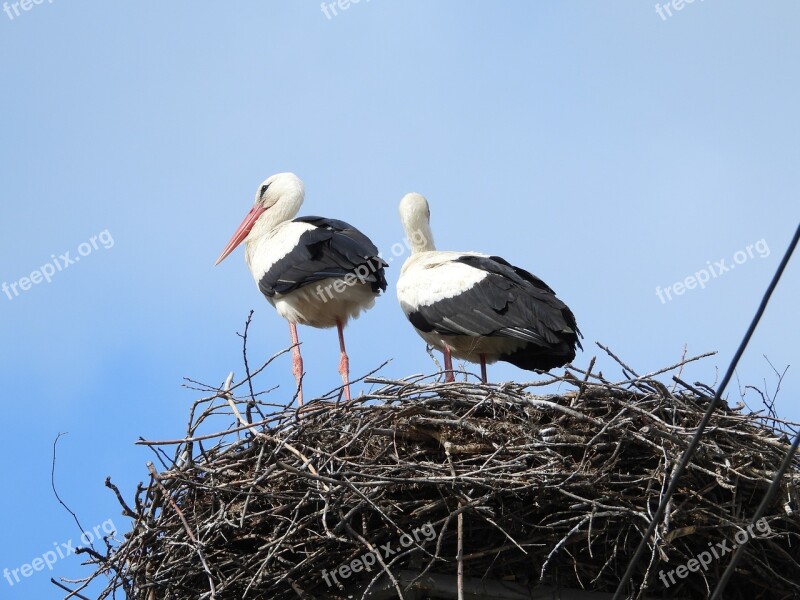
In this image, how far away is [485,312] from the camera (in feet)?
19.5

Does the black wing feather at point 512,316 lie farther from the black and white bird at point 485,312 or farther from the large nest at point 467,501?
the large nest at point 467,501

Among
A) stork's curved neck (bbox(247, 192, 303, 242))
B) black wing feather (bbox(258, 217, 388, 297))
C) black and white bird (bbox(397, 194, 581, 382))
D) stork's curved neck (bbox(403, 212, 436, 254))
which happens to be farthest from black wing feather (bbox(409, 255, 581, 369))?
stork's curved neck (bbox(247, 192, 303, 242))

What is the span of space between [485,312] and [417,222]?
4.18 feet

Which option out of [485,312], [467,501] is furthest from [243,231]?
[467,501]

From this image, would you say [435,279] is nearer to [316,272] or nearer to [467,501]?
[316,272]

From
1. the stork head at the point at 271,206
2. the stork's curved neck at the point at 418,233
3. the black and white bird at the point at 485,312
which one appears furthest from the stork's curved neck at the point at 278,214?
the black and white bird at the point at 485,312

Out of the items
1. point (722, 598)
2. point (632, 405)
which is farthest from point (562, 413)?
point (722, 598)

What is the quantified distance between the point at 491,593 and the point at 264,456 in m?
1.07

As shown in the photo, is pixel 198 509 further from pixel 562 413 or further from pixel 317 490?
pixel 562 413

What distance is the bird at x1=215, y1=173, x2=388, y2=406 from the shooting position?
645 cm

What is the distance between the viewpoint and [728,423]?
4715mm

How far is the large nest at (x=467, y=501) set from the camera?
14.7ft

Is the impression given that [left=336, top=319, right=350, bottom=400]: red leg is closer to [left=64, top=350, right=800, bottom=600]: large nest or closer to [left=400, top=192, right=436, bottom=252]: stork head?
[left=400, top=192, right=436, bottom=252]: stork head

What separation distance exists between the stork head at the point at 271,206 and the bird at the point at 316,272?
0.08 meters
